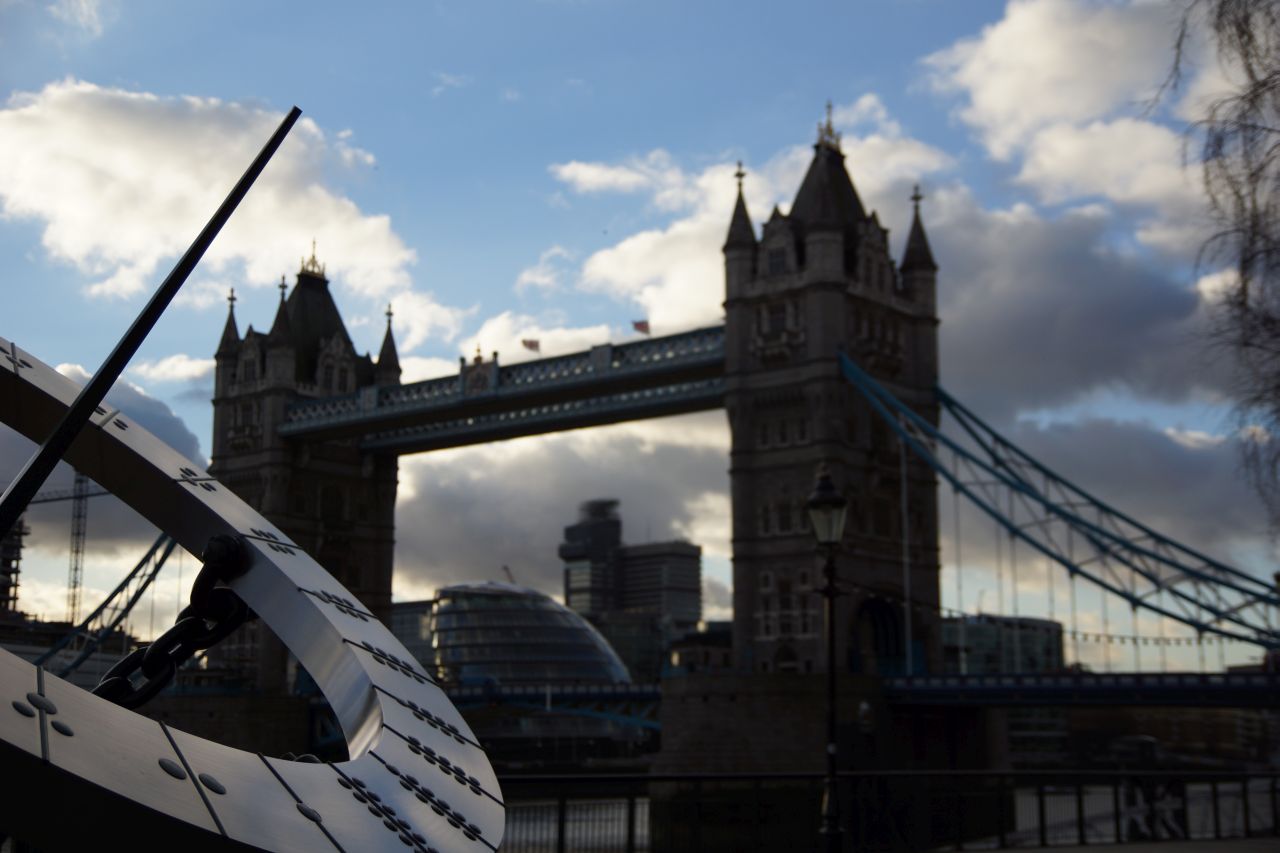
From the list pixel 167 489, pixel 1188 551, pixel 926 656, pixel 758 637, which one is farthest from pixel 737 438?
pixel 167 489

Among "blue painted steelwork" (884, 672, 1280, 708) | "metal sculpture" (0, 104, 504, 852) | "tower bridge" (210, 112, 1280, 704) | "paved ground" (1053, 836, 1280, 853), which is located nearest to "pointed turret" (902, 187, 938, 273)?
"tower bridge" (210, 112, 1280, 704)

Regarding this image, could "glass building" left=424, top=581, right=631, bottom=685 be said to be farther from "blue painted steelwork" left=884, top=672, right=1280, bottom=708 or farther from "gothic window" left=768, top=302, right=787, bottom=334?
"blue painted steelwork" left=884, top=672, right=1280, bottom=708

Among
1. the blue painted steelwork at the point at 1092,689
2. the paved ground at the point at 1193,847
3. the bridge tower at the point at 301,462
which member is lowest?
the paved ground at the point at 1193,847

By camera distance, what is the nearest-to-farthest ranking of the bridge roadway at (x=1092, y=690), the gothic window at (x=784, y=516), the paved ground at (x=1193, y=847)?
1. the paved ground at (x=1193, y=847)
2. the bridge roadway at (x=1092, y=690)
3. the gothic window at (x=784, y=516)

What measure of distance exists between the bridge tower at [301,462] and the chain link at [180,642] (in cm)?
5405

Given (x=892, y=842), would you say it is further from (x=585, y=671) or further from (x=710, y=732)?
(x=585, y=671)

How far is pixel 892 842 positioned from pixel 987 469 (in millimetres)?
29291

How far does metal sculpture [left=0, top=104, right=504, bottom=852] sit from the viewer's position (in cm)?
346

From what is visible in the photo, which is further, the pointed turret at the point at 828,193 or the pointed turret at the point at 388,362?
the pointed turret at the point at 388,362

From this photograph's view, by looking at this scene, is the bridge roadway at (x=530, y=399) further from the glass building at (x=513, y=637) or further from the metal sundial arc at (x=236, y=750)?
the metal sundial arc at (x=236, y=750)

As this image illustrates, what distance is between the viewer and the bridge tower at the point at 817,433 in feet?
141

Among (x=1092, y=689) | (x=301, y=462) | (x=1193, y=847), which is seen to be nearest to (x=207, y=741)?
(x=1193, y=847)

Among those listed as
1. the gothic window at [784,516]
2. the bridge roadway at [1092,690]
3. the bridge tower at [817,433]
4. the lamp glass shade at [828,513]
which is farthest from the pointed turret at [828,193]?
the lamp glass shade at [828,513]

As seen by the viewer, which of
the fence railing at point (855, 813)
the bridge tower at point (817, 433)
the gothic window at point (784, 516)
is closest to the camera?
the fence railing at point (855, 813)
